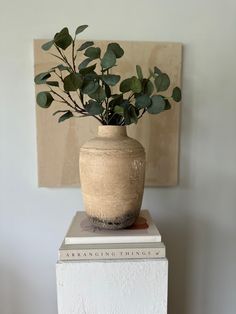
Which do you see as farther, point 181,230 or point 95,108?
point 181,230

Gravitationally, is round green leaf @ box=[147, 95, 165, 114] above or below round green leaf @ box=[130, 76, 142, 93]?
below

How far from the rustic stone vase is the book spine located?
0.38ft

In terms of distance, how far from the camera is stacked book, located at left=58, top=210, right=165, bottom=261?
3.05 feet

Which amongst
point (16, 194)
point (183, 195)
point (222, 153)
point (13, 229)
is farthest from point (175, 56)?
point (13, 229)

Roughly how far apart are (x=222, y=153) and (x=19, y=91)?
1015 mm

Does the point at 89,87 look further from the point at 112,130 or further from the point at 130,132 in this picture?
the point at 130,132

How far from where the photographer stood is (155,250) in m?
0.94

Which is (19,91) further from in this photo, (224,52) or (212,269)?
(212,269)

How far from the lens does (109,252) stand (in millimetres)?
931

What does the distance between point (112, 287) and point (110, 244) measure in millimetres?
130

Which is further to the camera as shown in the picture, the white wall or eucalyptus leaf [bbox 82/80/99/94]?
the white wall

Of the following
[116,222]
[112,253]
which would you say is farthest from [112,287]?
[116,222]

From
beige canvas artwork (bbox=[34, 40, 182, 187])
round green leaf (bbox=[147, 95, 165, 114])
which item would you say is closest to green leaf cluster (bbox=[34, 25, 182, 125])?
round green leaf (bbox=[147, 95, 165, 114])

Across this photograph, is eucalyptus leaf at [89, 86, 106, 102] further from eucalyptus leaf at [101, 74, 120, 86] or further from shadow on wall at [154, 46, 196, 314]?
shadow on wall at [154, 46, 196, 314]
